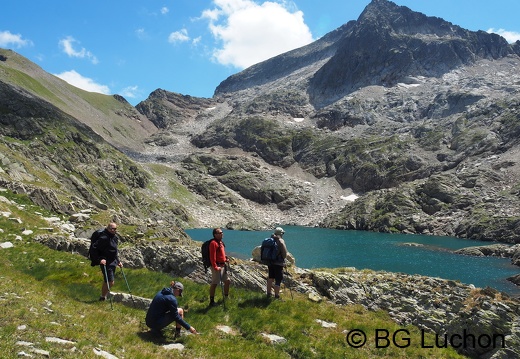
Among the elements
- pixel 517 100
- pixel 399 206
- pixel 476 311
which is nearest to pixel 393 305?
pixel 476 311

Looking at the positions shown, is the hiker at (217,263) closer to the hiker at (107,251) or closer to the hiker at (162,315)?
the hiker at (162,315)

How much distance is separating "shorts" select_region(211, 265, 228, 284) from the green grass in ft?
3.58

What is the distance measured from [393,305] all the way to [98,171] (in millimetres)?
109029

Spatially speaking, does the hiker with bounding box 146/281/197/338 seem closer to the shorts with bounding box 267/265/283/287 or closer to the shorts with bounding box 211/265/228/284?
the shorts with bounding box 211/265/228/284

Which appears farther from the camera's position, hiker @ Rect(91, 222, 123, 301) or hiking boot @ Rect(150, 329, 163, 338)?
hiker @ Rect(91, 222, 123, 301)

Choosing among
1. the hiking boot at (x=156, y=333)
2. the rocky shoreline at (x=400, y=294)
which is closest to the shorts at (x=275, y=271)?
the rocky shoreline at (x=400, y=294)

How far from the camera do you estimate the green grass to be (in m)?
10.5

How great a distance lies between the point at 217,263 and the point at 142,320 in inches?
163

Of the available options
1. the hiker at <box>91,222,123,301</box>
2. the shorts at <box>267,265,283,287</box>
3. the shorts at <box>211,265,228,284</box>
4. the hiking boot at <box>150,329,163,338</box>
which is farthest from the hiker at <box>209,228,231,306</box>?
the hiker at <box>91,222,123,301</box>

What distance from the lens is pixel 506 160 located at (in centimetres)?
14800

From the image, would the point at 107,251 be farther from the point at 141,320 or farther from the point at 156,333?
the point at 156,333

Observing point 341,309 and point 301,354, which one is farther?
point 341,309

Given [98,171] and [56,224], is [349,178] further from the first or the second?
[56,224]

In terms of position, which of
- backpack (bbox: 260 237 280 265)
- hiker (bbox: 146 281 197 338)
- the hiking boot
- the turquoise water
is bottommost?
the turquoise water
